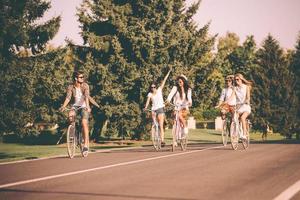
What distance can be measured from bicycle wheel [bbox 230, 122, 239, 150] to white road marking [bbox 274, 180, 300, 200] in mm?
6675

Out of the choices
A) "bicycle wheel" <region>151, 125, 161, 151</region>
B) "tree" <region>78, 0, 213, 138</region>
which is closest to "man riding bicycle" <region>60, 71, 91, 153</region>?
"bicycle wheel" <region>151, 125, 161, 151</region>

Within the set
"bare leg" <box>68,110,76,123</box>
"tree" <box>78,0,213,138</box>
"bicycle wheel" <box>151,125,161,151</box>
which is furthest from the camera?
"tree" <box>78,0,213,138</box>

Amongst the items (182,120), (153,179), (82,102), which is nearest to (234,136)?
(182,120)

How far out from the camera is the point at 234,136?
43.5ft

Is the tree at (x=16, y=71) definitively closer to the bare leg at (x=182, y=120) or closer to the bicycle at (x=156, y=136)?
the bicycle at (x=156, y=136)

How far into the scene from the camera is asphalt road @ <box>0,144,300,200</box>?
569cm

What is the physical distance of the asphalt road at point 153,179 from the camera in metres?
5.69

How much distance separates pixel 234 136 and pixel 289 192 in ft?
24.6

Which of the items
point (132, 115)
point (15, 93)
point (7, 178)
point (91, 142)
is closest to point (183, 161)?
point (7, 178)

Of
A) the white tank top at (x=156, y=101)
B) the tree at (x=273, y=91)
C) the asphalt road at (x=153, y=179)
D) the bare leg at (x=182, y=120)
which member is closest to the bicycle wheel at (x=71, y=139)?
the asphalt road at (x=153, y=179)

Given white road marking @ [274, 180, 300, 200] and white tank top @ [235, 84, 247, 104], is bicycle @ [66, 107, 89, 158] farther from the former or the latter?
white road marking @ [274, 180, 300, 200]

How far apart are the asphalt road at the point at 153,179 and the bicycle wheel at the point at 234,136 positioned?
3211 mm

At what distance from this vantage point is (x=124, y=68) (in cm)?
2500

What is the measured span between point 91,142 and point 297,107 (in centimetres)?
2502
